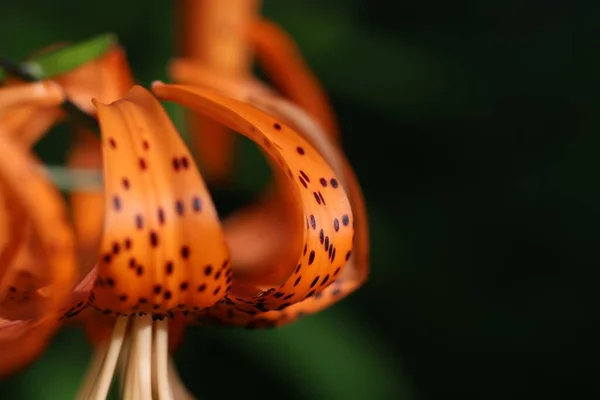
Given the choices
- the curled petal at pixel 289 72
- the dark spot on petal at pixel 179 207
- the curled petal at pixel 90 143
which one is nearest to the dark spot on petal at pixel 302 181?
the dark spot on petal at pixel 179 207

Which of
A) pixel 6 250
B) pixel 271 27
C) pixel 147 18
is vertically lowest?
pixel 6 250

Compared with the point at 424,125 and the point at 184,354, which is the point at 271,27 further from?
the point at 184,354

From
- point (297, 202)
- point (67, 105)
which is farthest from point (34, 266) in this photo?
point (297, 202)

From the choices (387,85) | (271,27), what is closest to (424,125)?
(387,85)

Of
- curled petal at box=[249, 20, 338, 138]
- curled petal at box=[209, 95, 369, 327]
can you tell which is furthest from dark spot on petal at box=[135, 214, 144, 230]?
curled petal at box=[249, 20, 338, 138]

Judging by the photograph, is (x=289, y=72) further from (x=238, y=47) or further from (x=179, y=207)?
(x=179, y=207)

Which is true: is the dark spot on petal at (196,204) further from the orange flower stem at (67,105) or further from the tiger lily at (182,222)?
the orange flower stem at (67,105)

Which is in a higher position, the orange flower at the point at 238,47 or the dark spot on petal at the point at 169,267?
the orange flower at the point at 238,47
